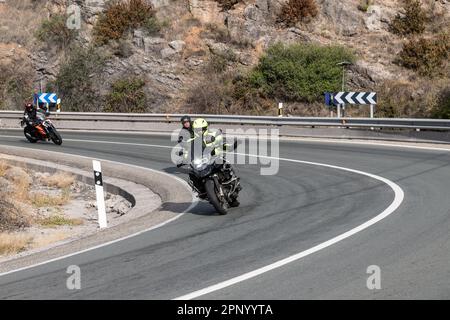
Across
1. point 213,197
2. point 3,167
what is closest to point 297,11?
point 3,167

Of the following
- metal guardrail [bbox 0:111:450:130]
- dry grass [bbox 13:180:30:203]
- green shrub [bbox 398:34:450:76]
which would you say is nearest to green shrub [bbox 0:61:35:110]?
metal guardrail [bbox 0:111:450:130]

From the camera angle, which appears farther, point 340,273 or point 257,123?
point 257,123

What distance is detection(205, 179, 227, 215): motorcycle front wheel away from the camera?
508 inches

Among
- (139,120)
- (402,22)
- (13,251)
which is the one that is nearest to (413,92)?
(402,22)

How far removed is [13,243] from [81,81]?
2805cm

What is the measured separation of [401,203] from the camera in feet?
42.4

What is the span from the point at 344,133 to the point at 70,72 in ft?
62.8

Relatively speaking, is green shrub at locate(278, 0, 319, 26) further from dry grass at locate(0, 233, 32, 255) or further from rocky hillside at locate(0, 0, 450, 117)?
dry grass at locate(0, 233, 32, 255)

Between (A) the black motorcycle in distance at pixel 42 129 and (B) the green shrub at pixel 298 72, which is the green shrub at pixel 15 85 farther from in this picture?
(A) the black motorcycle in distance at pixel 42 129

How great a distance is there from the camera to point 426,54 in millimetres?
35594

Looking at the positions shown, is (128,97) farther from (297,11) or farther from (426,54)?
(426,54)

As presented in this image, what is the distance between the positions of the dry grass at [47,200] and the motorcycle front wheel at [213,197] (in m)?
6.85
